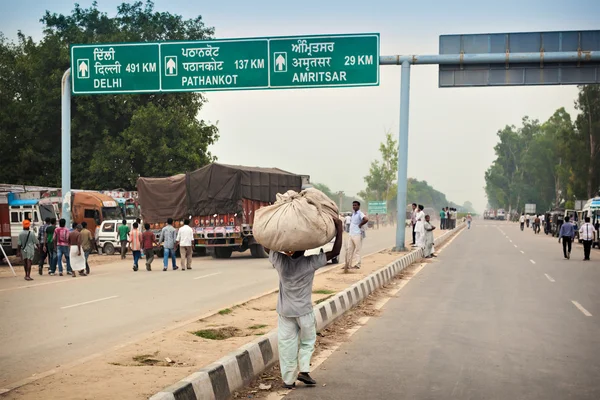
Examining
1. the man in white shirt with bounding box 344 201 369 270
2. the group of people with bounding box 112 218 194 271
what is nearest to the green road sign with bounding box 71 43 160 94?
the group of people with bounding box 112 218 194 271

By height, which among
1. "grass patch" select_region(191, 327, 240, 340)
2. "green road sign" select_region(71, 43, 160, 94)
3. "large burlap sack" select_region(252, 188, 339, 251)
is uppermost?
"green road sign" select_region(71, 43, 160, 94)

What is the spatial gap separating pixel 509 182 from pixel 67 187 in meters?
122

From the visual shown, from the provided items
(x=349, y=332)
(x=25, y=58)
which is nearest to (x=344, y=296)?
(x=349, y=332)

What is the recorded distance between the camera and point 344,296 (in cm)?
1305

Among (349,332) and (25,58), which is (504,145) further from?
(349,332)

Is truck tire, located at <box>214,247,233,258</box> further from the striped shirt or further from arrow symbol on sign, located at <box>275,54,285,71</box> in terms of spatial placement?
arrow symbol on sign, located at <box>275,54,285,71</box>

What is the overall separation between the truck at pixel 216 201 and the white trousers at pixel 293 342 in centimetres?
2086

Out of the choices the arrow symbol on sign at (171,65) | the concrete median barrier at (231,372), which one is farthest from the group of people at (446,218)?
the concrete median barrier at (231,372)

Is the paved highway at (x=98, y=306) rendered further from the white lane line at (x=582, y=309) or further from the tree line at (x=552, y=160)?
the tree line at (x=552, y=160)

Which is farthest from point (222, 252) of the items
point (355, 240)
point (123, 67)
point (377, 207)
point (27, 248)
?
point (377, 207)

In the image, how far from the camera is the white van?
35.7 m

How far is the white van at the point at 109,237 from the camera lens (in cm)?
3569

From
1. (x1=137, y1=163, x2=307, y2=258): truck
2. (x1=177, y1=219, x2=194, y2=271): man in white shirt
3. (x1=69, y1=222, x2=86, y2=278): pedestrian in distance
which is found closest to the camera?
(x1=69, y1=222, x2=86, y2=278): pedestrian in distance

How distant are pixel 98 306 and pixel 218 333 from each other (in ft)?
16.6
